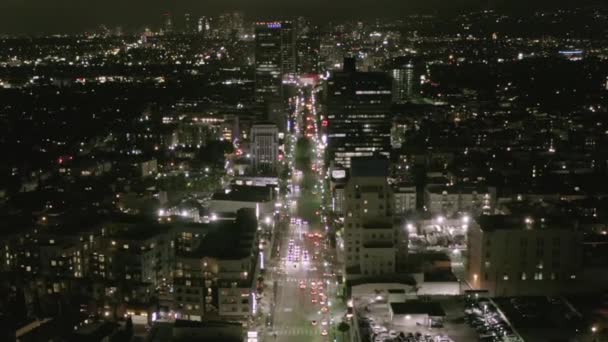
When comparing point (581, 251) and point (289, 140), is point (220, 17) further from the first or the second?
point (581, 251)

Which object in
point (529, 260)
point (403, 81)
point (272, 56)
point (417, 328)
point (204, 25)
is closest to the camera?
point (417, 328)

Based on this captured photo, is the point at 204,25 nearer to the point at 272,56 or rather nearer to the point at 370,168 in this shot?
the point at 272,56

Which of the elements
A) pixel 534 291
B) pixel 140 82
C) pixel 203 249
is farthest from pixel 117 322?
pixel 140 82

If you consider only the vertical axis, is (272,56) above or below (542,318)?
above

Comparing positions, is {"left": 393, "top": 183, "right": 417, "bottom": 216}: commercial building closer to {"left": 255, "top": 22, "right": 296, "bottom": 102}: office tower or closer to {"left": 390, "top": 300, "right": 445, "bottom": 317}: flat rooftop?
{"left": 390, "top": 300, "right": 445, "bottom": 317}: flat rooftop

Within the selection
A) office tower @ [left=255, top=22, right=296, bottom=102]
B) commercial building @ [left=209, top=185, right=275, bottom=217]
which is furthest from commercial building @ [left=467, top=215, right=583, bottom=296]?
office tower @ [left=255, top=22, right=296, bottom=102]

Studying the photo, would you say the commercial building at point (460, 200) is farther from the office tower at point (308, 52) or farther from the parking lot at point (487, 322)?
the office tower at point (308, 52)

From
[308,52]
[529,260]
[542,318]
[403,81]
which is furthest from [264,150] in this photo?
[308,52]
